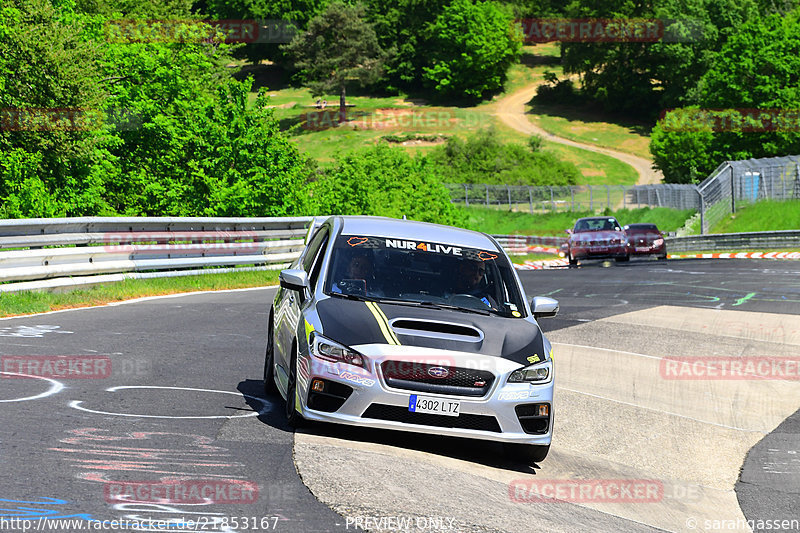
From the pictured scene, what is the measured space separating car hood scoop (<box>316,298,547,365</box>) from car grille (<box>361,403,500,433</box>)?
43 centimetres

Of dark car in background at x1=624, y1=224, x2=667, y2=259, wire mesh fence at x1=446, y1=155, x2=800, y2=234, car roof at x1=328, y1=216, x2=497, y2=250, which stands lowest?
wire mesh fence at x1=446, y1=155, x2=800, y2=234

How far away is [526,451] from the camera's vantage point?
7.89m

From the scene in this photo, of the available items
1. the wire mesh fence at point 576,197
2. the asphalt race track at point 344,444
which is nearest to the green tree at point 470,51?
the wire mesh fence at point 576,197

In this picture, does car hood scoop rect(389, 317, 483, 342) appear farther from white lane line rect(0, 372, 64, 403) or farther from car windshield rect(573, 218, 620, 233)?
car windshield rect(573, 218, 620, 233)

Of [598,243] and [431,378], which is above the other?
[431,378]

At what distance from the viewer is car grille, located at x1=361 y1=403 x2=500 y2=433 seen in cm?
745

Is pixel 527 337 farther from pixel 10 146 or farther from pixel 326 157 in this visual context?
pixel 326 157

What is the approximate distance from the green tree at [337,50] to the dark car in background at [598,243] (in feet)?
303

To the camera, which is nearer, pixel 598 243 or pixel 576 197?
pixel 598 243

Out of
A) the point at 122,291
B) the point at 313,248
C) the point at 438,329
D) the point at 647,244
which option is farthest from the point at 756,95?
the point at 438,329

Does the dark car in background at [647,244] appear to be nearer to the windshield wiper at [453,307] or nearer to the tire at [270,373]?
the tire at [270,373]

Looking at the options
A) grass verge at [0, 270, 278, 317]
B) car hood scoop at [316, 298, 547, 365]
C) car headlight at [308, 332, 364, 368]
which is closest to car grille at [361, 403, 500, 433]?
car headlight at [308, 332, 364, 368]

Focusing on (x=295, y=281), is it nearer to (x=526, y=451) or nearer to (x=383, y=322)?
(x=383, y=322)

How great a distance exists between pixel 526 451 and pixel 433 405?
2.96ft
